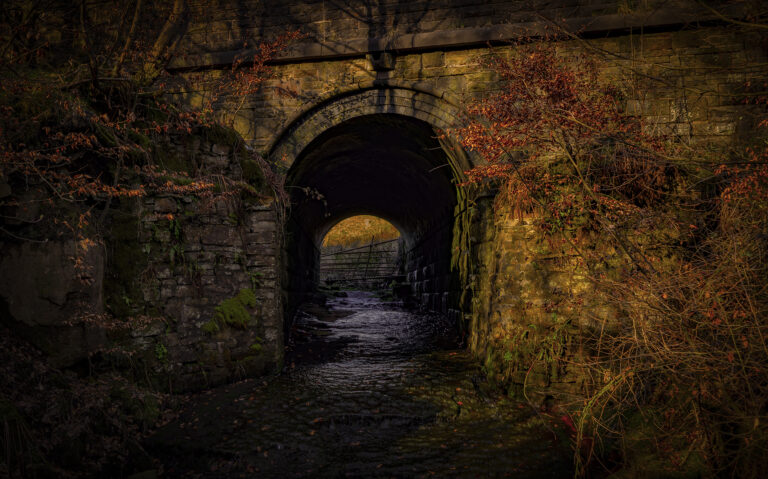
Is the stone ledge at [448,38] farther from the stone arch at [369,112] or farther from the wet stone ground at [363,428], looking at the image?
the wet stone ground at [363,428]

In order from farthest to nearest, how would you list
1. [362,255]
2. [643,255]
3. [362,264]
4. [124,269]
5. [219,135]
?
[362,255]
[362,264]
[219,135]
[124,269]
[643,255]

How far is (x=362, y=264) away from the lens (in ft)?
74.1

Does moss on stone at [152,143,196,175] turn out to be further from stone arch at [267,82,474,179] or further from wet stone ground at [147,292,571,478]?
wet stone ground at [147,292,571,478]

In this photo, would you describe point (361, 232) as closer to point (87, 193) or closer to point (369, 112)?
point (369, 112)

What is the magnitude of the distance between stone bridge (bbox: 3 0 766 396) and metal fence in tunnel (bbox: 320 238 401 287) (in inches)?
438

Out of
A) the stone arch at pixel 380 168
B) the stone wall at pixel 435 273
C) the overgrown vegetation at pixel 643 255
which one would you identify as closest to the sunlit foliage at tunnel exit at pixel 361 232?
the stone wall at pixel 435 273

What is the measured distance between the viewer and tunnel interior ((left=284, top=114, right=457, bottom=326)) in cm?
765

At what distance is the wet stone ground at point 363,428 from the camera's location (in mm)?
3422

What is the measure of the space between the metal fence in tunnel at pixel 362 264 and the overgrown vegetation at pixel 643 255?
44.3 ft

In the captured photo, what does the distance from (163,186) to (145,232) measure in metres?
0.62

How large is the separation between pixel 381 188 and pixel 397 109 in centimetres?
516

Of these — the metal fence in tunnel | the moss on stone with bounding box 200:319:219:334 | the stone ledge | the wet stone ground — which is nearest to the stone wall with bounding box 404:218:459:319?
the wet stone ground

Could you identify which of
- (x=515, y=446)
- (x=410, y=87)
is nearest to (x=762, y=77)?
(x=410, y=87)

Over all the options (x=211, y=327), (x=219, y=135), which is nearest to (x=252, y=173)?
(x=219, y=135)
